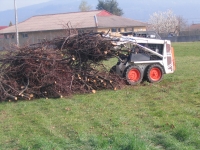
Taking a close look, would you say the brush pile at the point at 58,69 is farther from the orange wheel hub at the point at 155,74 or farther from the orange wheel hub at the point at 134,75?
the orange wheel hub at the point at 155,74

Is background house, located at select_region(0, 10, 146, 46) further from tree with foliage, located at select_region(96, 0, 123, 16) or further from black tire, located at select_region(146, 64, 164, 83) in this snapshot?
black tire, located at select_region(146, 64, 164, 83)

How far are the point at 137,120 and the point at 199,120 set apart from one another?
142cm

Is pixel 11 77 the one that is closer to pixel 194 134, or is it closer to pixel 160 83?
pixel 160 83

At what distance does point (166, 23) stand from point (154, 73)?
7573 centimetres

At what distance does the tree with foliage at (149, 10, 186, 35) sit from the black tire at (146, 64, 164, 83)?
227 feet

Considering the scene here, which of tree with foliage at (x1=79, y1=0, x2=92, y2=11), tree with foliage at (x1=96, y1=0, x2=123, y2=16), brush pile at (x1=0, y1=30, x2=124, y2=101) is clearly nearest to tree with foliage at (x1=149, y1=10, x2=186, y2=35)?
tree with foliage at (x1=96, y1=0, x2=123, y2=16)

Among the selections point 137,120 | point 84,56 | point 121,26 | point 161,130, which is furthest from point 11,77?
point 121,26

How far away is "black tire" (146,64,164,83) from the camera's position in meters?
15.8

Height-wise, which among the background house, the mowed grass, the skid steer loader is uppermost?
the background house

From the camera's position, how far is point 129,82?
15.5m

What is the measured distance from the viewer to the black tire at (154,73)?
15820 millimetres

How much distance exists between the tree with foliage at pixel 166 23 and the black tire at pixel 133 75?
69.7 m

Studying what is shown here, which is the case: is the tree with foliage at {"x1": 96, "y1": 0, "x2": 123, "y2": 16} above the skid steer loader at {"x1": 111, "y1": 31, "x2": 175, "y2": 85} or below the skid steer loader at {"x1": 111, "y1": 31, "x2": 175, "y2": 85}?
above

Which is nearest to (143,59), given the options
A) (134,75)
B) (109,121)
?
(134,75)
